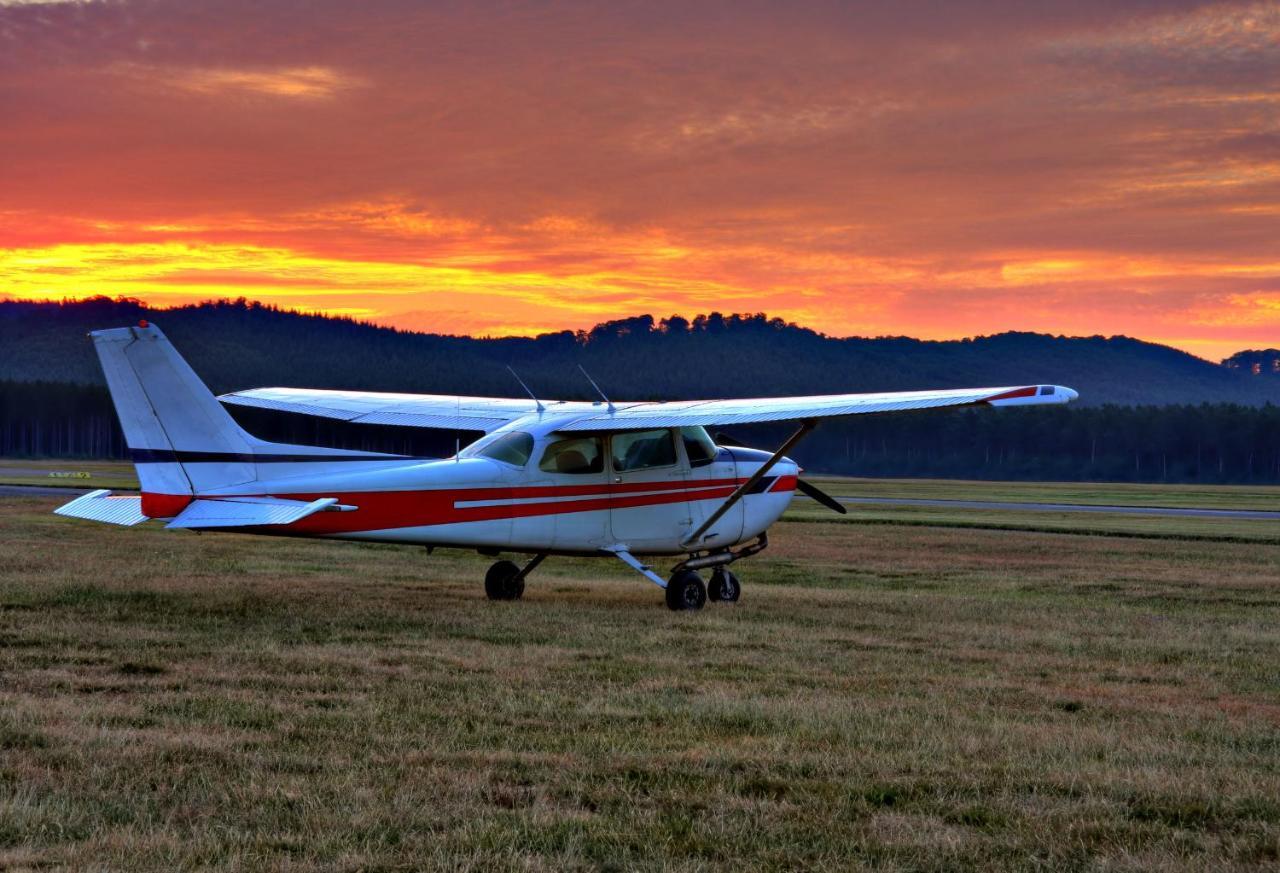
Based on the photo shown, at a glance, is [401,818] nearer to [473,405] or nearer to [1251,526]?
[473,405]

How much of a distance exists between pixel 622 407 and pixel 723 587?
116 inches

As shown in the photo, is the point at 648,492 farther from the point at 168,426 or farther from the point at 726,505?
the point at 168,426

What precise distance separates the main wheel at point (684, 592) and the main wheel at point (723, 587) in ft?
2.87

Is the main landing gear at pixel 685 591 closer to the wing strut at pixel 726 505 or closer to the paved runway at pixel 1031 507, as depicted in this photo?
the wing strut at pixel 726 505

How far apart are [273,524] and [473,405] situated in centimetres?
745

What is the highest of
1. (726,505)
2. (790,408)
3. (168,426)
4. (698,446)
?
(790,408)

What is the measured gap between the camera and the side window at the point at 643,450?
1808 centimetres

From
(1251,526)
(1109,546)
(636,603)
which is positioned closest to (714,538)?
(636,603)

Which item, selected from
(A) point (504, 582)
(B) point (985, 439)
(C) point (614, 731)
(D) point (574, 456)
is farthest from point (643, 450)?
(B) point (985, 439)

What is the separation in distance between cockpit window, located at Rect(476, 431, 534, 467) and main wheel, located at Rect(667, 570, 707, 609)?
256 cm

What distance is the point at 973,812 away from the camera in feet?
22.8

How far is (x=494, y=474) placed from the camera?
1681 centimetres

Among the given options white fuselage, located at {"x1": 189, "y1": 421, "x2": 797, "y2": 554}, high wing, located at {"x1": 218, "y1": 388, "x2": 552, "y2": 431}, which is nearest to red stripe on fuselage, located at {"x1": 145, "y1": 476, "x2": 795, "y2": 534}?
white fuselage, located at {"x1": 189, "y1": 421, "x2": 797, "y2": 554}

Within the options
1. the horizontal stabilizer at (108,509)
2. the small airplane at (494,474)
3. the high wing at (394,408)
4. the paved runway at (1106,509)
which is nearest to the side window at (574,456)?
the small airplane at (494,474)
